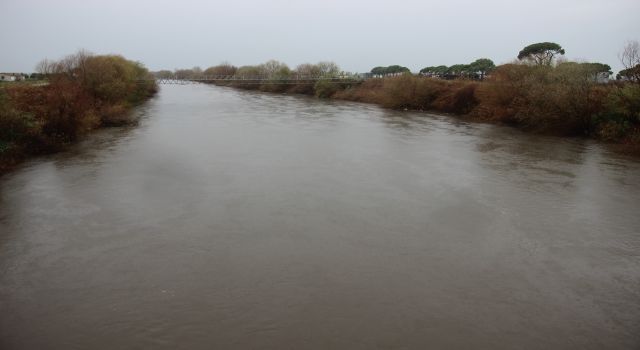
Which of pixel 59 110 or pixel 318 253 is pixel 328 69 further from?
pixel 318 253

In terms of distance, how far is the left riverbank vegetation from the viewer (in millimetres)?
17109

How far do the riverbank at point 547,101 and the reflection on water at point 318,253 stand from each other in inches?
244

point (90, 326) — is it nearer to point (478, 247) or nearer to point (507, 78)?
point (478, 247)

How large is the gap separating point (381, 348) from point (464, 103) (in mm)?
35990

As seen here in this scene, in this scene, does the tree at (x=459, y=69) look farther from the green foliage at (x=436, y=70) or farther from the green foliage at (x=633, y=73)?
the green foliage at (x=633, y=73)

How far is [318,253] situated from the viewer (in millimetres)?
9320

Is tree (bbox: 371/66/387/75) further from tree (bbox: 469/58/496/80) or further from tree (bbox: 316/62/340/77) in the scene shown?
tree (bbox: 469/58/496/80)

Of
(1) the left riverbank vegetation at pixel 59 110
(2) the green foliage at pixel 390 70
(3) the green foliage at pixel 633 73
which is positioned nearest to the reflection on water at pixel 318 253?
(1) the left riverbank vegetation at pixel 59 110

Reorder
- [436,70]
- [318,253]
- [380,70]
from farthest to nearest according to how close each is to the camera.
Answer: [380,70] < [436,70] < [318,253]

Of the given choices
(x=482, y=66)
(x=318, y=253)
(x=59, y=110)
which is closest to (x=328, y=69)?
(x=482, y=66)

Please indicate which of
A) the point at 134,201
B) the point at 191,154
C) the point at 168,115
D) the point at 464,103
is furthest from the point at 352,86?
the point at 134,201

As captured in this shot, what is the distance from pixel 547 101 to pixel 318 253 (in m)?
23.0

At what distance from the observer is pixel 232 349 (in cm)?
622

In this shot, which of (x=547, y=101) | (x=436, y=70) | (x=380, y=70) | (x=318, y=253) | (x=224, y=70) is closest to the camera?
(x=318, y=253)
